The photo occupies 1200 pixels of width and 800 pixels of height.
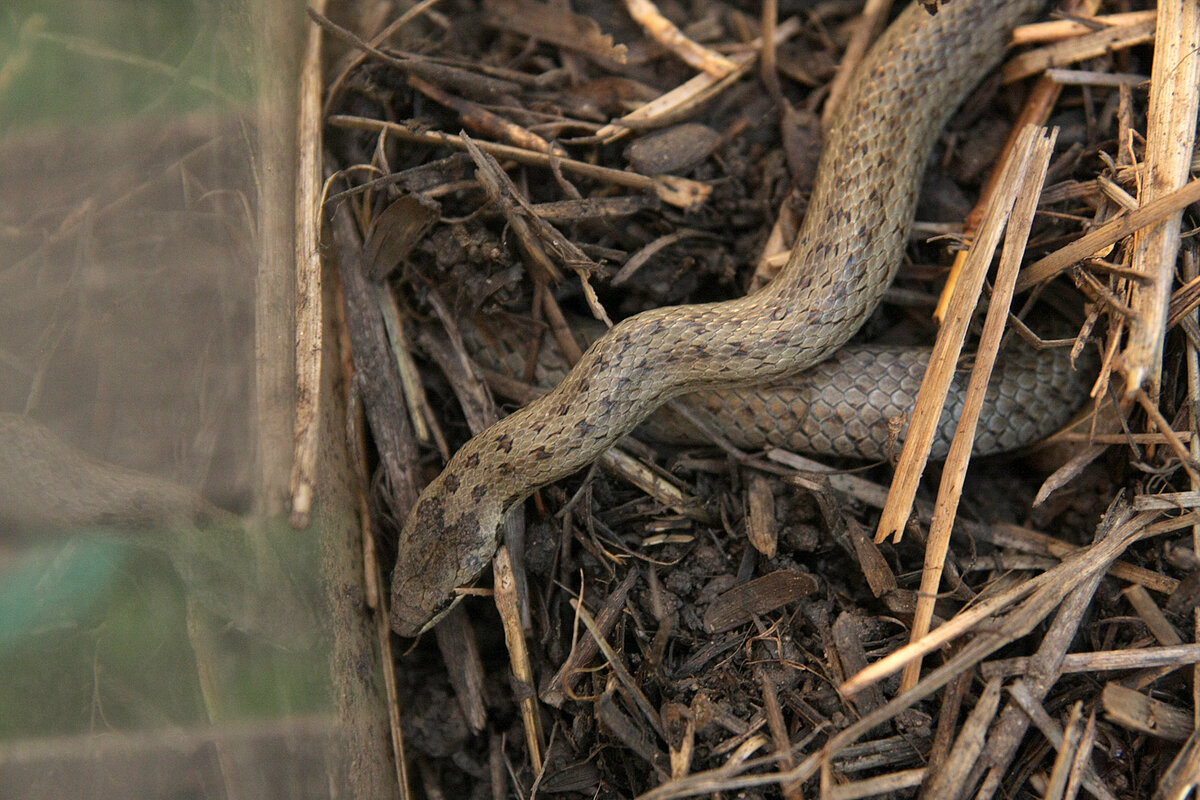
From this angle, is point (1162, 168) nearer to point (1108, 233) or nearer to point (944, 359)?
point (1108, 233)

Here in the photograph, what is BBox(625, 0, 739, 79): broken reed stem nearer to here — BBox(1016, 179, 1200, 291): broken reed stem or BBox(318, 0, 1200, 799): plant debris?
BBox(318, 0, 1200, 799): plant debris

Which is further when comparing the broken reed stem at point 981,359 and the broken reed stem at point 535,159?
the broken reed stem at point 535,159

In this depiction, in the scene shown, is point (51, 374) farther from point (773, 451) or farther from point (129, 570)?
point (773, 451)

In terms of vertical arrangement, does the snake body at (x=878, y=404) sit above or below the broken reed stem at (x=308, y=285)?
below

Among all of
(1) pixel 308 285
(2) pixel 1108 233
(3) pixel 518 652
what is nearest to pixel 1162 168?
(2) pixel 1108 233

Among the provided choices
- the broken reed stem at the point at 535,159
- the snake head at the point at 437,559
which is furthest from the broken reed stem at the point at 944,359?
the snake head at the point at 437,559

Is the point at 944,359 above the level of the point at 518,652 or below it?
above

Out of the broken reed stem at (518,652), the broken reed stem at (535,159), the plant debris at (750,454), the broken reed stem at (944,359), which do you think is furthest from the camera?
the broken reed stem at (535,159)

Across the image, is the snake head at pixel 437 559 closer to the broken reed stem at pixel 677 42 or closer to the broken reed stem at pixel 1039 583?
the broken reed stem at pixel 1039 583
